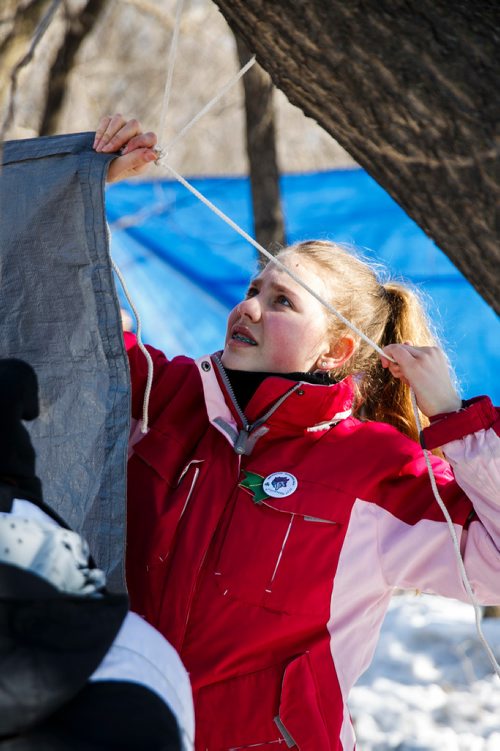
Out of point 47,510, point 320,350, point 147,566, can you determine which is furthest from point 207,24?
point 47,510

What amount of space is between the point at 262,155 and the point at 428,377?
2775mm

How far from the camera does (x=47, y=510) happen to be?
1224 mm

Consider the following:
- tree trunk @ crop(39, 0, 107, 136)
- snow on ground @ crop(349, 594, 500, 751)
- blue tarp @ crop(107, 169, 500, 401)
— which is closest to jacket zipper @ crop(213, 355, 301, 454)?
blue tarp @ crop(107, 169, 500, 401)

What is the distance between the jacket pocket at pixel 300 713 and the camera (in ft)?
6.05

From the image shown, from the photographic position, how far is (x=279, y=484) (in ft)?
6.52

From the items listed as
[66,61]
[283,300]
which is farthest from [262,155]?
[283,300]

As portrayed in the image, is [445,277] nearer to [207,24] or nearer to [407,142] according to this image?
[407,142]

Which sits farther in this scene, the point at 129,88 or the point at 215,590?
the point at 129,88

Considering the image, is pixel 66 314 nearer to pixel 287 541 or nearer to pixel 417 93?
pixel 287 541

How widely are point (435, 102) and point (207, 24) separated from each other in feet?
19.5

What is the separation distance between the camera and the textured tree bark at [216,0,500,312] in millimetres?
1495

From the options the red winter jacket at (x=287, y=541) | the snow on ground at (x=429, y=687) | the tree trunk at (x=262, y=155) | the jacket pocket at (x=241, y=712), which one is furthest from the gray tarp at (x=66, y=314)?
the snow on ground at (x=429, y=687)

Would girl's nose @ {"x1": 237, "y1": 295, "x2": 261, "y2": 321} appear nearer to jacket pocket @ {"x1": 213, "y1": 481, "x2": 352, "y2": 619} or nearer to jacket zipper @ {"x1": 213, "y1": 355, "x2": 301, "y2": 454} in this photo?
jacket zipper @ {"x1": 213, "y1": 355, "x2": 301, "y2": 454}

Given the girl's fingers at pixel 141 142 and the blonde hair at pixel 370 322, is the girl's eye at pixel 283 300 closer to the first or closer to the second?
the blonde hair at pixel 370 322
